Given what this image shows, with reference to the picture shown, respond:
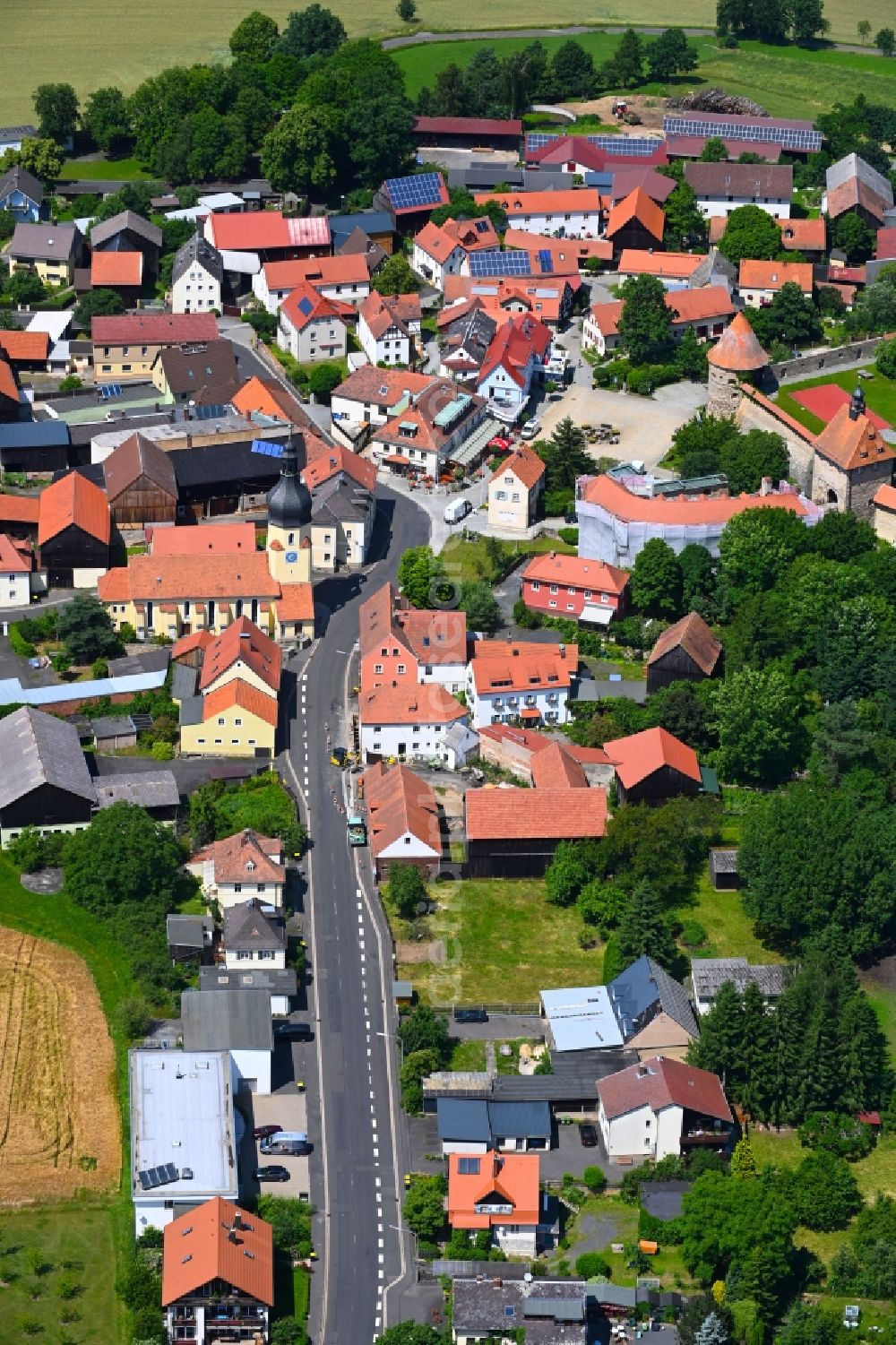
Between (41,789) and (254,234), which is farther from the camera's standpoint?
(254,234)

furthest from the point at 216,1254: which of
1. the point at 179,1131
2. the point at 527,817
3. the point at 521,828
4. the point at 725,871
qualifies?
the point at 725,871

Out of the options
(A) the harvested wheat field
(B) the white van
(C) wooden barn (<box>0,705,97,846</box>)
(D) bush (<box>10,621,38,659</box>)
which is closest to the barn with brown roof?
(B) the white van

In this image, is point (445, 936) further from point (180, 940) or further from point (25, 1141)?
point (25, 1141)

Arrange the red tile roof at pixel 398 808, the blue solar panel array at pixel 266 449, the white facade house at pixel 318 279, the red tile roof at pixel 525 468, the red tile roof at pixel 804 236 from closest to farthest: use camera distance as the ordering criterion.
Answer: the red tile roof at pixel 398 808 < the red tile roof at pixel 525 468 < the blue solar panel array at pixel 266 449 < the white facade house at pixel 318 279 < the red tile roof at pixel 804 236

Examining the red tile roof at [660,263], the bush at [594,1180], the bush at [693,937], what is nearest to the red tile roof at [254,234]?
the red tile roof at [660,263]

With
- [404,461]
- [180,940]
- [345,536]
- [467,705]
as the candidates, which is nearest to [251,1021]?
[180,940]

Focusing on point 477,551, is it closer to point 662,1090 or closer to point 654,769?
point 654,769

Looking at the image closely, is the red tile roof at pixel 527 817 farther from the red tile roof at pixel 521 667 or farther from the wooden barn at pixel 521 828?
the red tile roof at pixel 521 667
